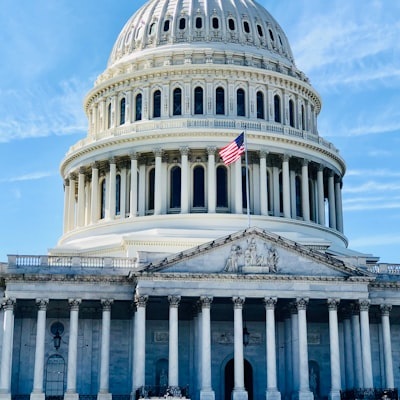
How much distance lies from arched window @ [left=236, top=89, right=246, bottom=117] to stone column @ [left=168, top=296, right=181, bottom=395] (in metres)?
25.9

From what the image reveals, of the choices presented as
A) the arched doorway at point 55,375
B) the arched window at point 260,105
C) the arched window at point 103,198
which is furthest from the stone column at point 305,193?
the arched doorway at point 55,375

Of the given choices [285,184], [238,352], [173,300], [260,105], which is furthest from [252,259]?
[260,105]

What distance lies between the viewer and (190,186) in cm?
7719

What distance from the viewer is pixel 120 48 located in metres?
88.0

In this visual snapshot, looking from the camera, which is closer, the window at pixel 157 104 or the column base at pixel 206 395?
the column base at pixel 206 395

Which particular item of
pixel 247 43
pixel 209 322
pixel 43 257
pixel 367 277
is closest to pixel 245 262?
pixel 209 322

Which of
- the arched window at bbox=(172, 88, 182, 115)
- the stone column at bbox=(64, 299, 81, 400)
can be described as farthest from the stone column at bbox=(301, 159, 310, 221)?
the stone column at bbox=(64, 299, 81, 400)

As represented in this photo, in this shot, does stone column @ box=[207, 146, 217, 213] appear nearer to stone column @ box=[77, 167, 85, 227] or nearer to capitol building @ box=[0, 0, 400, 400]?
capitol building @ box=[0, 0, 400, 400]

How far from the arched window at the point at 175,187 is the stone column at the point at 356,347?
65.8ft

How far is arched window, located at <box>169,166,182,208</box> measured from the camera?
78125 millimetres

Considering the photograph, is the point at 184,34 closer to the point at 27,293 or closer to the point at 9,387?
the point at 27,293

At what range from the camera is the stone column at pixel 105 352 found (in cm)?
6209

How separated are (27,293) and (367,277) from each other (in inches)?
947

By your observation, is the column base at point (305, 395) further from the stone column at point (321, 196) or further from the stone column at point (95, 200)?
the stone column at point (95, 200)
